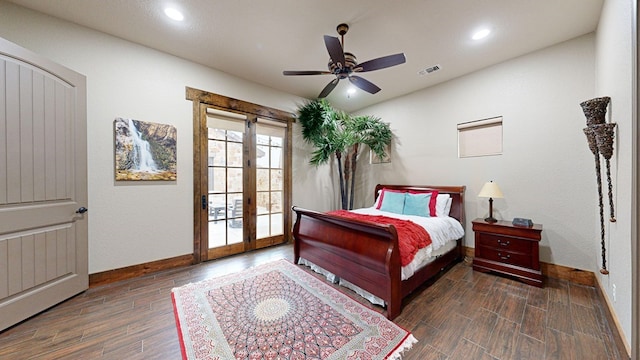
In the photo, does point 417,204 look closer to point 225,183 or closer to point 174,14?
point 225,183

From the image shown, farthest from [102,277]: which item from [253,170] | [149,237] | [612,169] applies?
[612,169]

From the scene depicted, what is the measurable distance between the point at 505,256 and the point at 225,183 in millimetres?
4157

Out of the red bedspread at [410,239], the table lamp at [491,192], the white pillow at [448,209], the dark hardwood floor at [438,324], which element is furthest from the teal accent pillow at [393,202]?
the dark hardwood floor at [438,324]

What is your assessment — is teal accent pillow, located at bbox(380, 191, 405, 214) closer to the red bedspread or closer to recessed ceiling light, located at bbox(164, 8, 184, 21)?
the red bedspread

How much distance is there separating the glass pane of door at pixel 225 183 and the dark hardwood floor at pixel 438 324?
1043 millimetres

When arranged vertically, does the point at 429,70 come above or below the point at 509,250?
above

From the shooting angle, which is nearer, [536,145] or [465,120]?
[536,145]

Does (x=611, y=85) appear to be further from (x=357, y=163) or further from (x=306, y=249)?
(x=357, y=163)

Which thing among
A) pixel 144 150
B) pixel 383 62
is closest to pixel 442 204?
pixel 383 62

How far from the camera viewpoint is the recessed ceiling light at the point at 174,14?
90.6 inches

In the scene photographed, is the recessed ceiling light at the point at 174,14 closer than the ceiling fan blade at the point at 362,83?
Yes

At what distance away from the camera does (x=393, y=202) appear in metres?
3.82

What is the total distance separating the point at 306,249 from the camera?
3127mm

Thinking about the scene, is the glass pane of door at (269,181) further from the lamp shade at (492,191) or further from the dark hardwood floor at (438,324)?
the lamp shade at (492,191)
